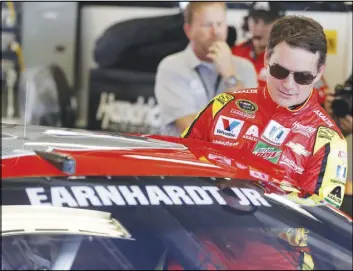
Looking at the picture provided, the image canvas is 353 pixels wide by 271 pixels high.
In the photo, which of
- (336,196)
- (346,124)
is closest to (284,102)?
(336,196)

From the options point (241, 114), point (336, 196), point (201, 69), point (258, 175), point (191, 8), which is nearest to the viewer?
point (258, 175)

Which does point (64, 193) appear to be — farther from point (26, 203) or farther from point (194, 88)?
point (194, 88)

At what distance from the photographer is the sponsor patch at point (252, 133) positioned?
3.00m

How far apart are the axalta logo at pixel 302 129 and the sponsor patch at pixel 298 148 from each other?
49mm

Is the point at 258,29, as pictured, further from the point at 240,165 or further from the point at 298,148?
the point at 240,165

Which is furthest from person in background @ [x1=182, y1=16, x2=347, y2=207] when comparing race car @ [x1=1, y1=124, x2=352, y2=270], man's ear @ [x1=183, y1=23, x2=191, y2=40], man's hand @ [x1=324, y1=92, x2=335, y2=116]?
man's ear @ [x1=183, y1=23, x2=191, y2=40]

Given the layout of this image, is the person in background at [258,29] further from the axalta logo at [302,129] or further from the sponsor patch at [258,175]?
the sponsor patch at [258,175]

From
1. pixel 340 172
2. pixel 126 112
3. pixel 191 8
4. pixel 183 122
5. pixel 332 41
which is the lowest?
pixel 126 112

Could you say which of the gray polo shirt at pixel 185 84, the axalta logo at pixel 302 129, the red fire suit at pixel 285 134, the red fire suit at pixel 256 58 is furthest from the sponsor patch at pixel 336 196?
the gray polo shirt at pixel 185 84

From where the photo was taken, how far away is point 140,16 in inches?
207

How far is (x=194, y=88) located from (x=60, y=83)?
144 centimetres

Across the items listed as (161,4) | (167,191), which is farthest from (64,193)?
(161,4)

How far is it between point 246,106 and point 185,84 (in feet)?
4.86

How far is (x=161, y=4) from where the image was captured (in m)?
5.10
